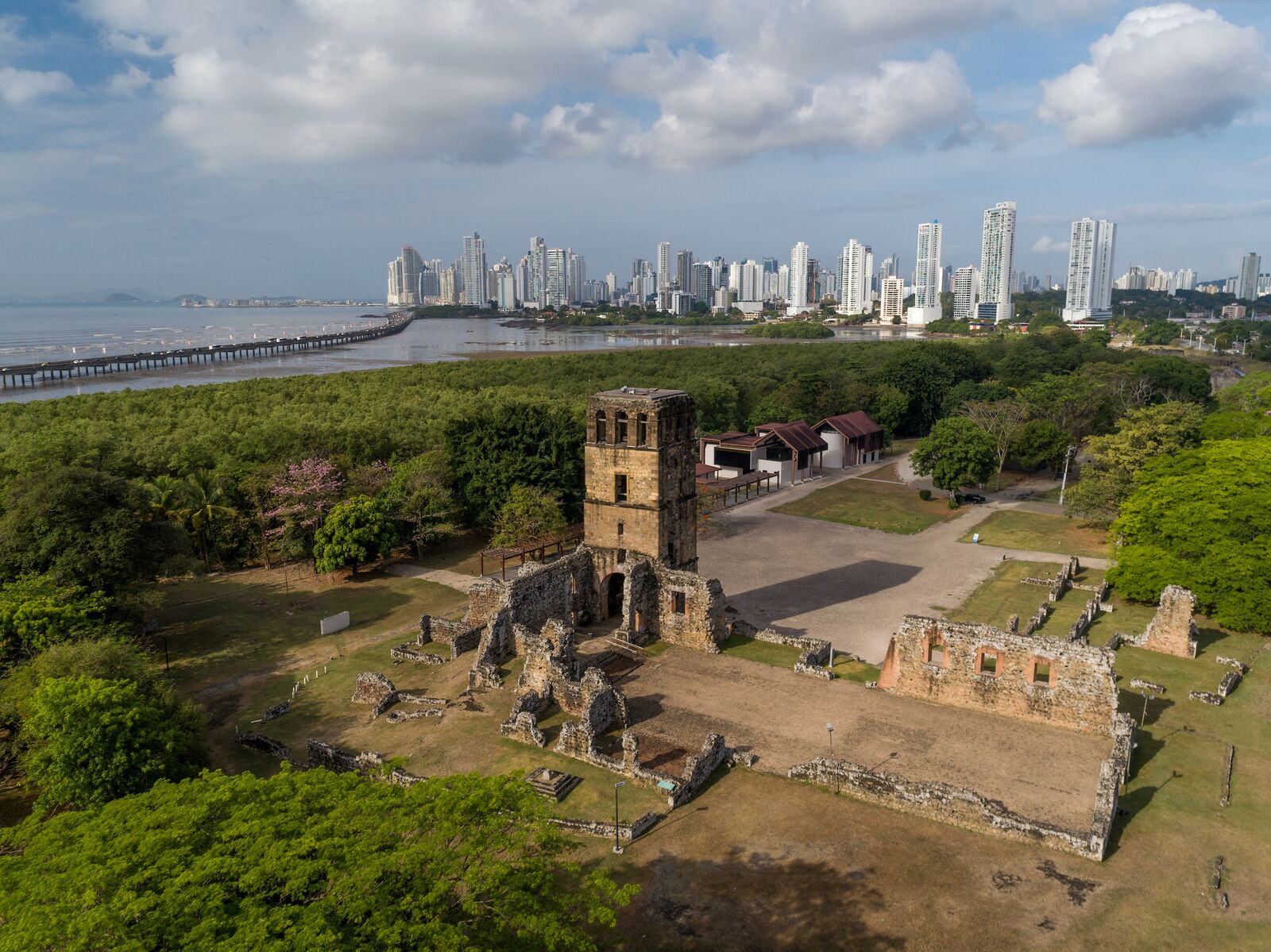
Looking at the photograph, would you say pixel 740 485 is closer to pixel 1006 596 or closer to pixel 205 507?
pixel 1006 596

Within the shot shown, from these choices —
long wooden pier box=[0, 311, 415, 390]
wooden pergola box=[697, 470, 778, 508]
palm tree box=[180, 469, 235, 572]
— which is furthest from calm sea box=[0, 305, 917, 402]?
wooden pergola box=[697, 470, 778, 508]

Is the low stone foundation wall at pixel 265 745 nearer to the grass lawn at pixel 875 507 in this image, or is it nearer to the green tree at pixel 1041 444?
the grass lawn at pixel 875 507

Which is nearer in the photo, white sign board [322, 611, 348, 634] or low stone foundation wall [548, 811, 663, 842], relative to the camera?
low stone foundation wall [548, 811, 663, 842]

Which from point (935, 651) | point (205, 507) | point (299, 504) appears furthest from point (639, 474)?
point (205, 507)

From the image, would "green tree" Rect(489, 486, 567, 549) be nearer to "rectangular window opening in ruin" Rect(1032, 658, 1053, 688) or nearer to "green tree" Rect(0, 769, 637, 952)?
"rectangular window opening in ruin" Rect(1032, 658, 1053, 688)

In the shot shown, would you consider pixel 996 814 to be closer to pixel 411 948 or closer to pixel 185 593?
pixel 411 948

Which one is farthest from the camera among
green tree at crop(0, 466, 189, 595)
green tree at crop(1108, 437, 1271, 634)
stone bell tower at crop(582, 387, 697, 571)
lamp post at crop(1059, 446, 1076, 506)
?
lamp post at crop(1059, 446, 1076, 506)

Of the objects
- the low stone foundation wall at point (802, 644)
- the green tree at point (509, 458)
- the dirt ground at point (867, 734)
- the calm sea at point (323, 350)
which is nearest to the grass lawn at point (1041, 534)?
the low stone foundation wall at point (802, 644)
